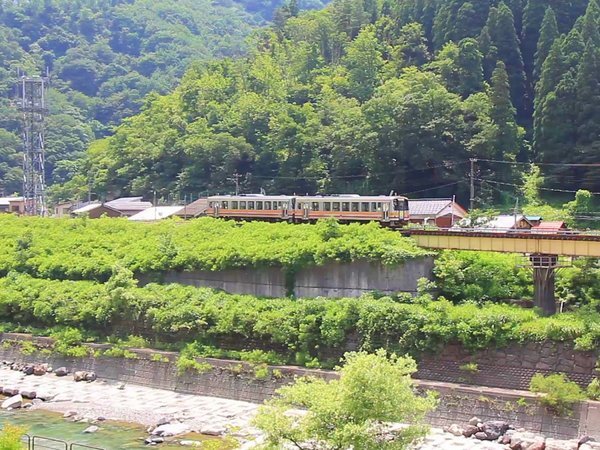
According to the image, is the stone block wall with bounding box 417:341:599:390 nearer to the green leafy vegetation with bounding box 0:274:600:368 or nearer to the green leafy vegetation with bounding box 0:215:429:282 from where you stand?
the green leafy vegetation with bounding box 0:274:600:368

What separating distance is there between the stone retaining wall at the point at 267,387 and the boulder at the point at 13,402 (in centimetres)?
403

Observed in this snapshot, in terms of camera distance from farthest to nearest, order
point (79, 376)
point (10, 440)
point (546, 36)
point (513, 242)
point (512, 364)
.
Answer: point (546, 36) < point (79, 376) < point (513, 242) < point (512, 364) < point (10, 440)

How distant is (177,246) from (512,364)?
57.5 feet

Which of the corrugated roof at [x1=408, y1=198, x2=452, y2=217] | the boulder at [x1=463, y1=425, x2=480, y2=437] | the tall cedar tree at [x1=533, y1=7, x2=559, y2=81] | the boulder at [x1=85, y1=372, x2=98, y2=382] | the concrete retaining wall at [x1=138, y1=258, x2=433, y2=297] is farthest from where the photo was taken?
the tall cedar tree at [x1=533, y1=7, x2=559, y2=81]

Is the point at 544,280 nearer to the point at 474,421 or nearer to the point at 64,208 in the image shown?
the point at 474,421

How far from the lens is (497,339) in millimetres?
25203

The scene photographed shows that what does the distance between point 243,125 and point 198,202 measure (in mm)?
12448

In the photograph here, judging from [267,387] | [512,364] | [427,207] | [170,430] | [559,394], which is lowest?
[170,430]

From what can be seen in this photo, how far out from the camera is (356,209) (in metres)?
36.0

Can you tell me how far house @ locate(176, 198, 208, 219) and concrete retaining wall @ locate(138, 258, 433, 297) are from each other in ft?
43.2

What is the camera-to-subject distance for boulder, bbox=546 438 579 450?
21.6 m

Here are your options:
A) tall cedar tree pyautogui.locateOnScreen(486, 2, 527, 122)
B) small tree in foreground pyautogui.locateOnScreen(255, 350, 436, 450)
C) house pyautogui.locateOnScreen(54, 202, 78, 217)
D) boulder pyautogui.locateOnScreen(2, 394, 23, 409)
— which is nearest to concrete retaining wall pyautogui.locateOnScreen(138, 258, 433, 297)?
boulder pyautogui.locateOnScreen(2, 394, 23, 409)

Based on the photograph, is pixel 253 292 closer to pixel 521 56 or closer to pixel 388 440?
pixel 388 440

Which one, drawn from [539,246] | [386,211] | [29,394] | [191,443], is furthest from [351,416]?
[386,211]
